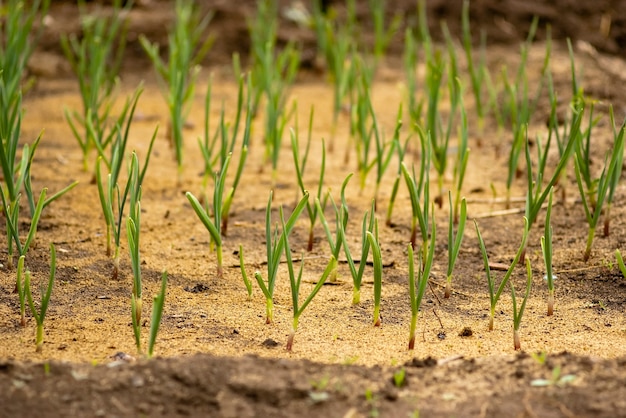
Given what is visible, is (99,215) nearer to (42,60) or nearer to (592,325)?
(592,325)

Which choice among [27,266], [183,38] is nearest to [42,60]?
[183,38]

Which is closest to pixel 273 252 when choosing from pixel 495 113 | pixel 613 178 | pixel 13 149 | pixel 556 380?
pixel 556 380

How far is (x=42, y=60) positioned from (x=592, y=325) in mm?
3728

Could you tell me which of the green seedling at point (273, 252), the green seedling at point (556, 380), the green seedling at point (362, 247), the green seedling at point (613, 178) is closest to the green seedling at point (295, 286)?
the green seedling at point (273, 252)

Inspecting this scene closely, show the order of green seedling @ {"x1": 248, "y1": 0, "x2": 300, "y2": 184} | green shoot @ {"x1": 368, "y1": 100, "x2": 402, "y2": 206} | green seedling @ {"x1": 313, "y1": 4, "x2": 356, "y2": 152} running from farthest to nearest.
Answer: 1. green seedling @ {"x1": 313, "y1": 4, "x2": 356, "y2": 152}
2. green seedling @ {"x1": 248, "y1": 0, "x2": 300, "y2": 184}
3. green shoot @ {"x1": 368, "y1": 100, "x2": 402, "y2": 206}

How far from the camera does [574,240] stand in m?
2.92

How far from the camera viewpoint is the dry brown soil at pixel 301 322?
1.76 m

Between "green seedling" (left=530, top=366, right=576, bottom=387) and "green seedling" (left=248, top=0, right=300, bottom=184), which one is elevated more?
"green seedling" (left=248, top=0, right=300, bottom=184)

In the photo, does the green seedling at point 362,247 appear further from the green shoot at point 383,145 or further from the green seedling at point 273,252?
the green shoot at point 383,145

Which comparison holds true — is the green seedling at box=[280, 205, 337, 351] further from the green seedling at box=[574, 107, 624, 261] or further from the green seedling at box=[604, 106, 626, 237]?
the green seedling at box=[604, 106, 626, 237]

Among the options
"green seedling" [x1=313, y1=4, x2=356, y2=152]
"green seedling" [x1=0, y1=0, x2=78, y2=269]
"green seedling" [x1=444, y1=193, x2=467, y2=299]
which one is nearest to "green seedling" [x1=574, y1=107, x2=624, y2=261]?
"green seedling" [x1=444, y1=193, x2=467, y2=299]

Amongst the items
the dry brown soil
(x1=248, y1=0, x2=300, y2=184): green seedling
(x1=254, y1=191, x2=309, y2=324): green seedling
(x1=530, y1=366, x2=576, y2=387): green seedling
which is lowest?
the dry brown soil

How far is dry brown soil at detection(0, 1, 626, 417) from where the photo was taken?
5.76ft

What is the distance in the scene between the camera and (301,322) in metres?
2.37
